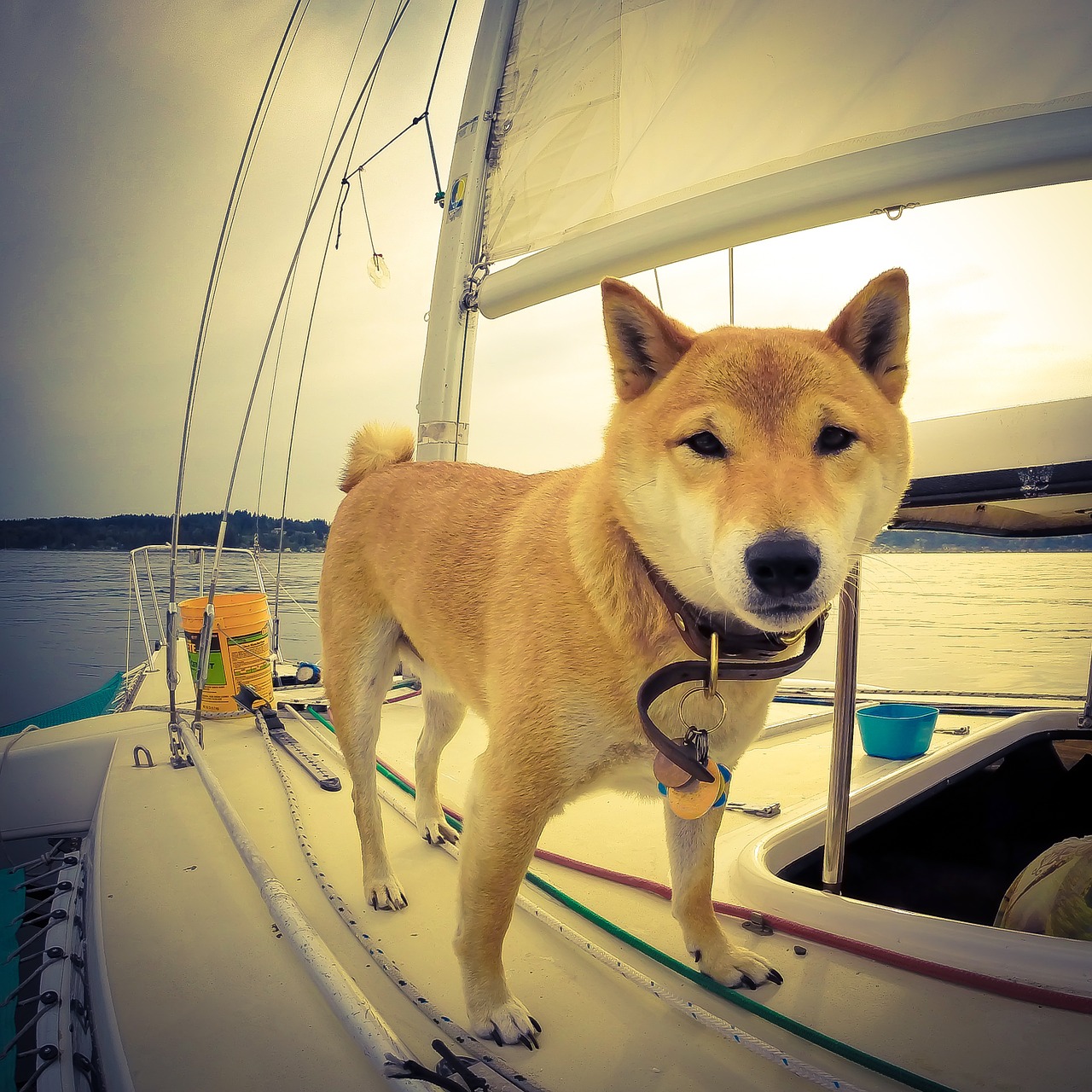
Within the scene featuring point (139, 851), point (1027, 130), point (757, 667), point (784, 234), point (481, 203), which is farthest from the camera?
point (481, 203)

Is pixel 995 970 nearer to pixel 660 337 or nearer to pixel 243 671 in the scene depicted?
pixel 660 337

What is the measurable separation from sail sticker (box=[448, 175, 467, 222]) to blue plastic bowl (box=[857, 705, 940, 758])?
9.88 ft

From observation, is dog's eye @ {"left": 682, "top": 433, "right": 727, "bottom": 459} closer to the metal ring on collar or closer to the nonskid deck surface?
the metal ring on collar

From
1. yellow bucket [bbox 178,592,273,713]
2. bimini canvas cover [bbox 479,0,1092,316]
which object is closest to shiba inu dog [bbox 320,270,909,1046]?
bimini canvas cover [bbox 479,0,1092,316]

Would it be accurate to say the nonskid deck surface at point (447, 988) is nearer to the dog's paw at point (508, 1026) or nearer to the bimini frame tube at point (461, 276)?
the dog's paw at point (508, 1026)

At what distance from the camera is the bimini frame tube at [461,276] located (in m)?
2.97

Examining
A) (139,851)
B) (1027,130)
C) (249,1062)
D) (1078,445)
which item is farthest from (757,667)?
(139,851)

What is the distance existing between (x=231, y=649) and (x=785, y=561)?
254 centimetres

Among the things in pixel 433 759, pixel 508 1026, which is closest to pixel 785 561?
pixel 508 1026

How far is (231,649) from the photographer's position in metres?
2.54

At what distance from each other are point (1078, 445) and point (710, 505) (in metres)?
0.56

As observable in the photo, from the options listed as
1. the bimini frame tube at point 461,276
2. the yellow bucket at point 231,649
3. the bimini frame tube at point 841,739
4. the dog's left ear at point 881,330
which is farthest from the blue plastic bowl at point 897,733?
the yellow bucket at point 231,649

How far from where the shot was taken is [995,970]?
92 centimetres

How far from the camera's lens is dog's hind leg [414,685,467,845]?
65.3 inches
